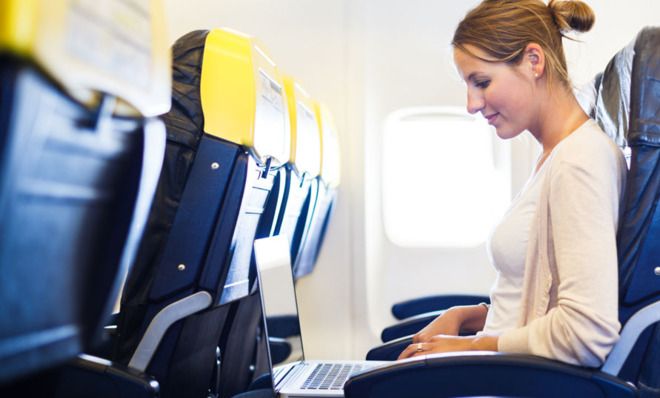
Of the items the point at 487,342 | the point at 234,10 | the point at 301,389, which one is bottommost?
the point at 301,389

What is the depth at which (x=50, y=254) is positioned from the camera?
0.80m

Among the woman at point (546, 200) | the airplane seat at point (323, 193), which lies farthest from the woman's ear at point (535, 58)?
the airplane seat at point (323, 193)

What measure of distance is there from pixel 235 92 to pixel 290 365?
111 cm

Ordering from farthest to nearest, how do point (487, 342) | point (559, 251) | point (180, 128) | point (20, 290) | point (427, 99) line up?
1. point (427, 99)
2. point (180, 128)
3. point (487, 342)
4. point (559, 251)
5. point (20, 290)

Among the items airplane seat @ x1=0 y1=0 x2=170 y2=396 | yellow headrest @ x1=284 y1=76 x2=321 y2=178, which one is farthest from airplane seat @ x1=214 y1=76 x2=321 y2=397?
airplane seat @ x1=0 y1=0 x2=170 y2=396

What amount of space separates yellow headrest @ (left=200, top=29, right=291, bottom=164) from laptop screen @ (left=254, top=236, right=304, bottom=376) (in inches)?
14.4

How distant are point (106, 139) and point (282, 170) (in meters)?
1.82

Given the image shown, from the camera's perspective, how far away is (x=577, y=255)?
1.57 m

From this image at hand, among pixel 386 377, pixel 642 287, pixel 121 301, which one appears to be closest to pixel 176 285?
pixel 121 301

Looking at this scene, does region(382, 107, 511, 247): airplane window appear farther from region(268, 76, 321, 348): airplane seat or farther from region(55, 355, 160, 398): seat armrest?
region(55, 355, 160, 398): seat armrest

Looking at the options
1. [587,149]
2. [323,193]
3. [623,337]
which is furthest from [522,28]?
[323,193]

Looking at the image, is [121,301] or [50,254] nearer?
[50,254]

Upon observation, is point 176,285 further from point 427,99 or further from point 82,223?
point 427,99

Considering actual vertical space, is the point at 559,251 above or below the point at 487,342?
above
